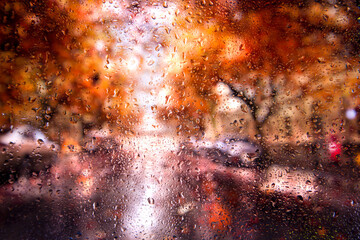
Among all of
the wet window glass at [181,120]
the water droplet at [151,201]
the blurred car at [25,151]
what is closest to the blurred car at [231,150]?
the wet window glass at [181,120]

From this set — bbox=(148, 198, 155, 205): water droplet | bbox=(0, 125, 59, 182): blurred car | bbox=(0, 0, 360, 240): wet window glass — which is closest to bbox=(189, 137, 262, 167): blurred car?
bbox=(0, 0, 360, 240): wet window glass

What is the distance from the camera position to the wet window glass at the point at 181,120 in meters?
0.49

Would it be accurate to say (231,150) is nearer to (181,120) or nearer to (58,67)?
(181,120)

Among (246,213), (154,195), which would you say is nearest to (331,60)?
(246,213)

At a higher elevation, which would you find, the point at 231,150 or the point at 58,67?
the point at 58,67

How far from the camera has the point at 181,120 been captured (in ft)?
1.82

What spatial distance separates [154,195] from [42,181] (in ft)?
0.95

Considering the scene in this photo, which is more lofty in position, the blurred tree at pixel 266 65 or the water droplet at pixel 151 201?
the blurred tree at pixel 266 65

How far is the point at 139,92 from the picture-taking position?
1.74 ft

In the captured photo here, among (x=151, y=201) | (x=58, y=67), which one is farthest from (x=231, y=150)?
(x=58, y=67)

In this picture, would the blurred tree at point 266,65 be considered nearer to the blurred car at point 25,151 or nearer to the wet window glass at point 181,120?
the wet window glass at point 181,120

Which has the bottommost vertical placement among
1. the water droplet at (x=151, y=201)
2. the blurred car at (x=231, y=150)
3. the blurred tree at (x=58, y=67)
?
the water droplet at (x=151, y=201)

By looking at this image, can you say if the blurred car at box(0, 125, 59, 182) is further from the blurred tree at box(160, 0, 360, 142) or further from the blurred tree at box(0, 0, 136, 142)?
the blurred tree at box(160, 0, 360, 142)

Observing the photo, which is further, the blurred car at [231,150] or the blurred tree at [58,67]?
the blurred car at [231,150]
